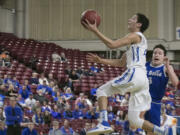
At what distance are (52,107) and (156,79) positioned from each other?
6.69 metres

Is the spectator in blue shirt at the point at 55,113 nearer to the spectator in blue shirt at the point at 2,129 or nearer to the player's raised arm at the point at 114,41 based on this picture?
the spectator in blue shirt at the point at 2,129

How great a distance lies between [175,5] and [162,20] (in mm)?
1043

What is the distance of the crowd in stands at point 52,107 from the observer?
35.8ft

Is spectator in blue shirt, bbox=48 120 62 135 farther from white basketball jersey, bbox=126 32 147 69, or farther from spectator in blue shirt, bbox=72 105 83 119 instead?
white basketball jersey, bbox=126 32 147 69

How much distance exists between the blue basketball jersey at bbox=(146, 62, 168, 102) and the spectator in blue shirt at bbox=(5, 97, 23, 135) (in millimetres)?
4273

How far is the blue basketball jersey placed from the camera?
6.80 meters

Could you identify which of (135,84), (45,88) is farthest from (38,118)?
(135,84)

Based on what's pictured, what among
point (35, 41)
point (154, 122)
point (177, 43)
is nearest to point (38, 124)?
point (154, 122)

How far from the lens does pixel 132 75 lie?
Result: 630cm

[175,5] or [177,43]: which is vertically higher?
[175,5]

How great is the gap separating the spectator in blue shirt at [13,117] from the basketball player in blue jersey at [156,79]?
4207mm

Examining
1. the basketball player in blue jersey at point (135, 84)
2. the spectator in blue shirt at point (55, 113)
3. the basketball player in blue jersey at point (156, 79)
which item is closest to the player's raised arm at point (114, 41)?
the basketball player in blue jersey at point (135, 84)

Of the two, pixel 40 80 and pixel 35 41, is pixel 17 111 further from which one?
pixel 35 41

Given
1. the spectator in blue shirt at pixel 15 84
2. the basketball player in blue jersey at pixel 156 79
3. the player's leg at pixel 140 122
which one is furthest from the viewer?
the spectator in blue shirt at pixel 15 84
